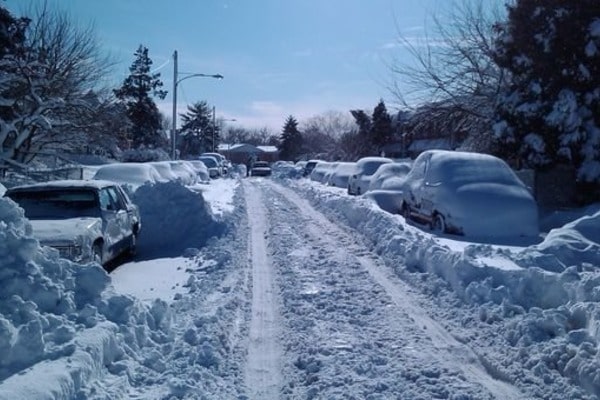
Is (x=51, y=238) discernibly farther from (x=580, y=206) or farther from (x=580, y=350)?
(x=580, y=206)

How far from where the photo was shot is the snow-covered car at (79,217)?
8.65 metres

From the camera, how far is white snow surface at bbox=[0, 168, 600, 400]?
500 centimetres

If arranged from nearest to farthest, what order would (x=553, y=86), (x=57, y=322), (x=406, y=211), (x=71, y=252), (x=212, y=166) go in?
(x=57, y=322)
(x=71, y=252)
(x=406, y=211)
(x=553, y=86)
(x=212, y=166)

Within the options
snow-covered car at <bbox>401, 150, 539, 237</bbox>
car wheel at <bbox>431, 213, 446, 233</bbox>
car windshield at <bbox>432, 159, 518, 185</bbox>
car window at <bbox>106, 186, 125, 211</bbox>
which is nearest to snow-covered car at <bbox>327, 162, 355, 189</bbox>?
snow-covered car at <bbox>401, 150, 539, 237</bbox>

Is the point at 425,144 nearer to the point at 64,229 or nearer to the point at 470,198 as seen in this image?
the point at 470,198

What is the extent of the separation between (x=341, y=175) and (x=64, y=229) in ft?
81.1

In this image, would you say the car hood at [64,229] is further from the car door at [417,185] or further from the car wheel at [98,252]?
the car door at [417,185]

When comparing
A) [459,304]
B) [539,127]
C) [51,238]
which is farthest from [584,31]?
[51,238]

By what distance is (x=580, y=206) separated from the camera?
18484 millimetres

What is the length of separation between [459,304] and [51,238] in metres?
5.74

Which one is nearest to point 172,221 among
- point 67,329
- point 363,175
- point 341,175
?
point 67,329

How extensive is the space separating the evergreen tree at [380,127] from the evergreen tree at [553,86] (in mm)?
41147

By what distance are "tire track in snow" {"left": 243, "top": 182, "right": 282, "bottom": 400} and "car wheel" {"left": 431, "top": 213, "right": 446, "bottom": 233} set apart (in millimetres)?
4284

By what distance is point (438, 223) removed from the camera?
1420cm
